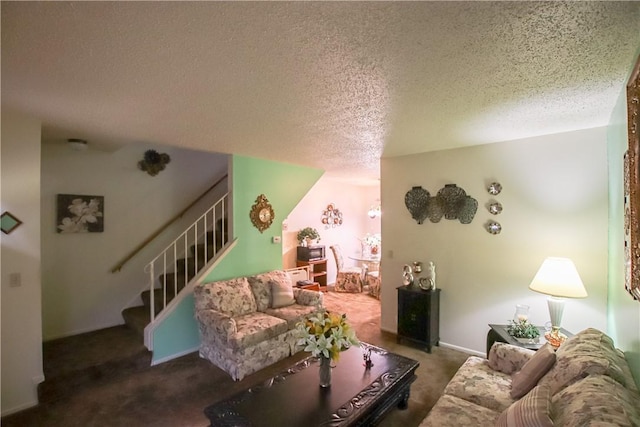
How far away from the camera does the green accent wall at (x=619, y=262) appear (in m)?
1.65

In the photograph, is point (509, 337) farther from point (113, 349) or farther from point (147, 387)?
point (113, 349)

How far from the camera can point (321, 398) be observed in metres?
1.95

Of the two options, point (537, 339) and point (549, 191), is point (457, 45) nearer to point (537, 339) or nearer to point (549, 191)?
point (549, 191)

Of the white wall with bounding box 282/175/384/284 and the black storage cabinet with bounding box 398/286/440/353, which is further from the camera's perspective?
the white wall with bounding box 282/175/384/284

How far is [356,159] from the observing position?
4395mm

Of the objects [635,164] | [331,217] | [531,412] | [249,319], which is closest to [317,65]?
[635,164]

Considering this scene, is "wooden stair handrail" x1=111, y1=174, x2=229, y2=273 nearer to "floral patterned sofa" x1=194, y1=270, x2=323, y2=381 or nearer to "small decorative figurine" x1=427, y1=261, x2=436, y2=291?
"floral patterned sofa" x1=194, y1=270, x2=323, y2=381

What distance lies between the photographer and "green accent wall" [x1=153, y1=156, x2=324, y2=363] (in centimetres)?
340

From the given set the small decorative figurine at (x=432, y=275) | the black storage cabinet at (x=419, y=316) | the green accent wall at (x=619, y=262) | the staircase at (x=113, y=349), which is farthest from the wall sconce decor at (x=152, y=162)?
the green accent wall at (x=619, y=262)

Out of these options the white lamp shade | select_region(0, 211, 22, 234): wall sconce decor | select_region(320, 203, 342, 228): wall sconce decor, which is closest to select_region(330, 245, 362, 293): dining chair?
select_region(320, 203, 342, 228): wall sconce decor

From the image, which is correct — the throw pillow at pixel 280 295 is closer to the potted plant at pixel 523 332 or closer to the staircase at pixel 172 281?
the staircase at pixel 172 281

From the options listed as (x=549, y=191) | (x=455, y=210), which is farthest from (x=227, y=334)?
(x=549, y=191)

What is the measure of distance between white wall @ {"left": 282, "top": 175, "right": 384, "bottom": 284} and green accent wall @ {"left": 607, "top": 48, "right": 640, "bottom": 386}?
4617mm

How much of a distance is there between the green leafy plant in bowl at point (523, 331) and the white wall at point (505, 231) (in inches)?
19.0
